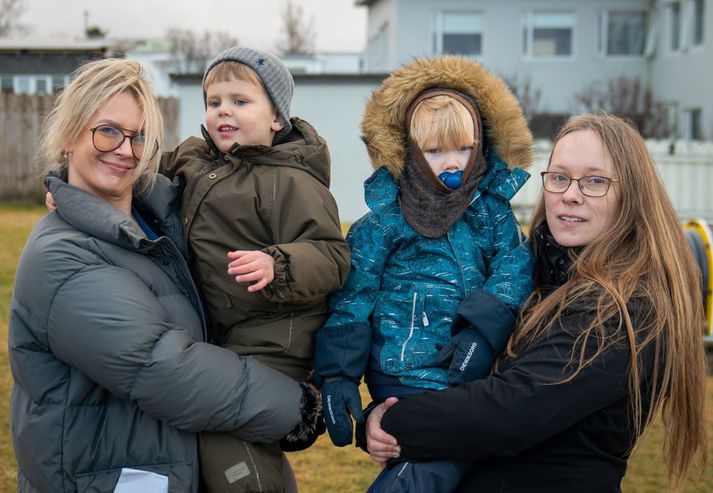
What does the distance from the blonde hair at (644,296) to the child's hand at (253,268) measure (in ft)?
2.67

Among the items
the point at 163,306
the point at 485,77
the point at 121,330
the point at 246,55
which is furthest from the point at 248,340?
the point at 485,77

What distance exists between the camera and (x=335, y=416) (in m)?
2.96

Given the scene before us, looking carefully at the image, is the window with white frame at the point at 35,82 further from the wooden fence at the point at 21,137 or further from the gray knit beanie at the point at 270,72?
the gray knit beanie at the point at 270,72

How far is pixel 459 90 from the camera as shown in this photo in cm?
319

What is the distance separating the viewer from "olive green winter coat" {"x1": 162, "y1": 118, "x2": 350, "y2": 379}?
2957mm

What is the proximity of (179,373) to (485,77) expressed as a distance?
1.55 metres

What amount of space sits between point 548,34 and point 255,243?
88.7 feet

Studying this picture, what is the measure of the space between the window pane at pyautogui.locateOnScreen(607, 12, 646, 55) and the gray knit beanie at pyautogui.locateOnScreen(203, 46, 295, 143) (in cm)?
2720

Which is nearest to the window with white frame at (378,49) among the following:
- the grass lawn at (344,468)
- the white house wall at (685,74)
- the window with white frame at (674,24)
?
the white house wall at (685,74)

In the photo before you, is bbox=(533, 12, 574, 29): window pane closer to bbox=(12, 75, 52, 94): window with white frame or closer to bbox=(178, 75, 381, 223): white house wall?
bbox=(178, 75, 381, 223): white house wall

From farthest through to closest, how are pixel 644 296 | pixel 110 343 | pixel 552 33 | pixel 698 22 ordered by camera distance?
pixel 552 33, pixel 698 22, pixel 644 296, pixel 110 343

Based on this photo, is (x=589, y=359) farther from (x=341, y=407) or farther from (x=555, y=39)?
(x=555, y=39)

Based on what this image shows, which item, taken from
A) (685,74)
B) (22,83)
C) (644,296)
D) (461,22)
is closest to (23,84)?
(22,83)

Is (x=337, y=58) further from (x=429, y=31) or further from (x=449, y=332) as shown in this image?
(x=449, y=332)
